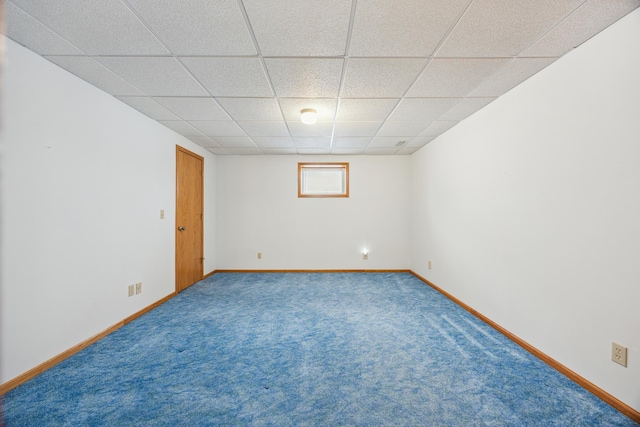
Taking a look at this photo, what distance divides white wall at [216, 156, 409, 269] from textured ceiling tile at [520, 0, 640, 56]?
11.4ft

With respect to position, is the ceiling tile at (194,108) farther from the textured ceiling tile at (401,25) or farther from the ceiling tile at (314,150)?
the ceiling tile at (314,150)

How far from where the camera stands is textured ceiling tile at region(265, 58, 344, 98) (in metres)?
2.37

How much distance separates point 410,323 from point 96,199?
3.34 metres

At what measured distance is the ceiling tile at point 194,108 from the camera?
3088 millimetres

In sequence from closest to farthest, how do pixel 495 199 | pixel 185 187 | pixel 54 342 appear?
pixel 54 342 → pixel 495 199 → pixel 185 187

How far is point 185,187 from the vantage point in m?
4.56

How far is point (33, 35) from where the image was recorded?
2.07 meters

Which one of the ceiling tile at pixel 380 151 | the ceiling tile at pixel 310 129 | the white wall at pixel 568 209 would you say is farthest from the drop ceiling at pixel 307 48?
the ceiling tile at pixel 380 151

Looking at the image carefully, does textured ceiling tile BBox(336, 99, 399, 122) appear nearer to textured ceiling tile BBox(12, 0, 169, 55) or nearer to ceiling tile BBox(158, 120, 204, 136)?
textured ceiling tile BBox(12, 0, 169, 55)

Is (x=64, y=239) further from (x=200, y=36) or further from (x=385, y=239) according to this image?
(x=385, y=239)

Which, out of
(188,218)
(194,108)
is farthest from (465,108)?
(188,218)

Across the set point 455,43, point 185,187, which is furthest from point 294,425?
point 185,187

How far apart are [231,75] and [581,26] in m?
2.53

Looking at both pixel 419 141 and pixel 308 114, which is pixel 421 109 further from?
pixel 419 141
